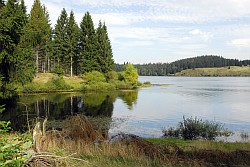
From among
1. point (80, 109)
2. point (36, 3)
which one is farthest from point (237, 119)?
point (36, 3)

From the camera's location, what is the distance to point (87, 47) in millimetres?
62906

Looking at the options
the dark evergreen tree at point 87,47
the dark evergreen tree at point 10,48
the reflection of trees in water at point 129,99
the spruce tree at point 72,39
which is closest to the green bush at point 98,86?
the dark evergreen tree at point 87,47

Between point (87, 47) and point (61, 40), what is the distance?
6.13m

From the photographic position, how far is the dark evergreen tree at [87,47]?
61062 mm

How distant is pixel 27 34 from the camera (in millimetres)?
19844

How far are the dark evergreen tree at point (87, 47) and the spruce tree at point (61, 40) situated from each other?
3872mm

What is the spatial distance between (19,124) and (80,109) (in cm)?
1062

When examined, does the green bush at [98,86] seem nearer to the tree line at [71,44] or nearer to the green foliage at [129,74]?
the tree line at [71,44]

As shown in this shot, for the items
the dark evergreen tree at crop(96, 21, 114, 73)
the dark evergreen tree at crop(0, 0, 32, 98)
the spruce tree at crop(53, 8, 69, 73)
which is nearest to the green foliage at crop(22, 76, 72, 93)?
the spruce tree at crop(53, 8, 69, 73)

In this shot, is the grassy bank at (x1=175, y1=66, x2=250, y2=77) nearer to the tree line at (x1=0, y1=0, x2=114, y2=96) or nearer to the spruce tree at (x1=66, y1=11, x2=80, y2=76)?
the tree line at (x1=0, y1=0, x2=114, y2=96)

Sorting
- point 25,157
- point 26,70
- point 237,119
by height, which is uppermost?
point 26,70

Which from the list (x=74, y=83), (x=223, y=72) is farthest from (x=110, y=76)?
(x=223, y=72)

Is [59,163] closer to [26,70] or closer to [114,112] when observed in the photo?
[26,70]

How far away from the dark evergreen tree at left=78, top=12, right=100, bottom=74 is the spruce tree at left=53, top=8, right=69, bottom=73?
3.87 meters
